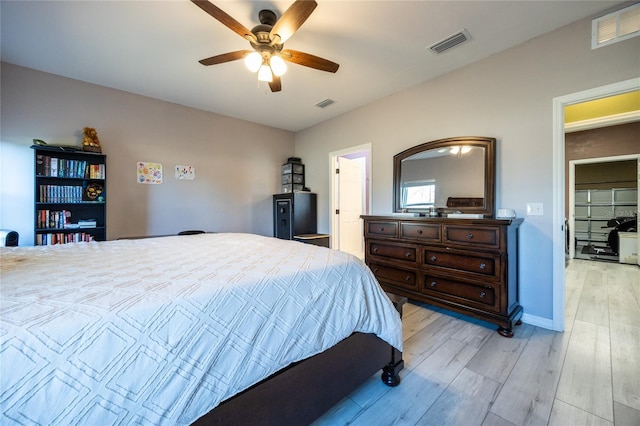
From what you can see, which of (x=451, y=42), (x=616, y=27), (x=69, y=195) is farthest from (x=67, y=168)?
(x=616, y=27)

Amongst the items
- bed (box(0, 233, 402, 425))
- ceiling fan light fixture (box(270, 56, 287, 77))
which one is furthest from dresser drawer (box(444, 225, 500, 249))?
ceiling fan light fixture (box(270, 56, 287, 77))

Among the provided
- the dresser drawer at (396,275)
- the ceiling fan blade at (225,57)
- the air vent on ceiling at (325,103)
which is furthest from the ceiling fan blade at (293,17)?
the dresser drawer at (396,275)

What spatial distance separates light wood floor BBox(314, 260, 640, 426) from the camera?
4.40 feet

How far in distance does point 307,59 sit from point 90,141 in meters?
2.83

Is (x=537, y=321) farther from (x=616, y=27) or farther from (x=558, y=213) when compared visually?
(x=616, y=27)

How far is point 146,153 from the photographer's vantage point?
11.6ft

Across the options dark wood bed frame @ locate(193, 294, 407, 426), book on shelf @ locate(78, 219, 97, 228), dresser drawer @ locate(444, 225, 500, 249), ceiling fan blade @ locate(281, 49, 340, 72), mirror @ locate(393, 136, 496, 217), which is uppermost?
ceiling fan blade @ locate(281, 49, 340, 72)

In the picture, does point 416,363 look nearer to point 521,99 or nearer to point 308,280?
point 308,280

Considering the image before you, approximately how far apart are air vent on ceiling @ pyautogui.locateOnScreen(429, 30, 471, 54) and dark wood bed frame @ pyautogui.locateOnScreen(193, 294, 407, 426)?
8.68ft

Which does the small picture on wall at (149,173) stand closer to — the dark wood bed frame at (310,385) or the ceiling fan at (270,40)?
the ceiling fan at (270,40)

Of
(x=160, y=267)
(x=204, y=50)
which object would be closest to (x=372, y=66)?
(x=204, y=50)

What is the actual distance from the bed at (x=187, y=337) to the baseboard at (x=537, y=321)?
→ 1730 mm

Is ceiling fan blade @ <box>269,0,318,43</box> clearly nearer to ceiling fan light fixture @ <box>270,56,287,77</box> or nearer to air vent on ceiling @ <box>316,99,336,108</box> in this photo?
ceiling fan light fixture @ <box>270,56,287,77</box>

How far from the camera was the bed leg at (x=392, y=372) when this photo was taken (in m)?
1.56
